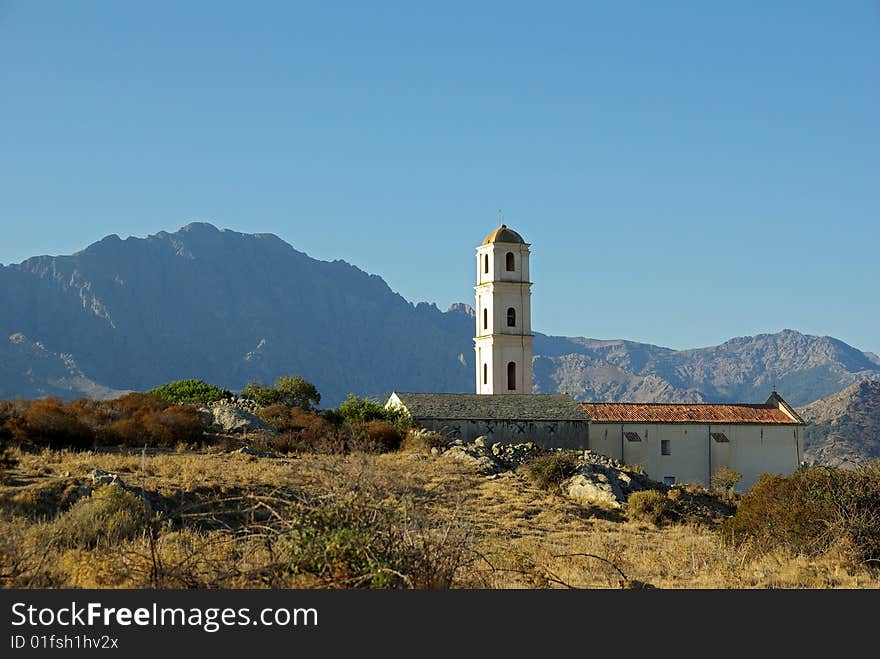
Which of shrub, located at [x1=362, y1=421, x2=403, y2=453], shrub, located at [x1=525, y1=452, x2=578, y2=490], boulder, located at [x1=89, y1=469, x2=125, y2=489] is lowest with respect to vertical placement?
shrub, located at [x1=525, y1=452, x2=578, y2=490]

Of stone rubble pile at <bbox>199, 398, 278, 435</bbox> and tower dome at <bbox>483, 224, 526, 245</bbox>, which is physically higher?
tower dome at <bbox>483, 224, 526, 245</bbox>

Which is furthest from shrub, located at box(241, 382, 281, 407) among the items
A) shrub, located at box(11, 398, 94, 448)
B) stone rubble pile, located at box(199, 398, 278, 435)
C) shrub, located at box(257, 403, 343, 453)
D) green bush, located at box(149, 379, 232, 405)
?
shrub, located at box(11, 398, 94, 448)

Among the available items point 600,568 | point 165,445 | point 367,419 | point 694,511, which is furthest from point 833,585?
point 367,419

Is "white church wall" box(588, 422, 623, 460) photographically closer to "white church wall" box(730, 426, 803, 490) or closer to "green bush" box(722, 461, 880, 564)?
"white church wall" box(730, 426, 803, 490)

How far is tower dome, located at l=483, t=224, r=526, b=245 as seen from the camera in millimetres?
70062

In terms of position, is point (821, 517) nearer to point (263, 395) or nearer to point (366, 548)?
point (366, 548)

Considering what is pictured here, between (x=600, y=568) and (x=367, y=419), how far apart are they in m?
36.3

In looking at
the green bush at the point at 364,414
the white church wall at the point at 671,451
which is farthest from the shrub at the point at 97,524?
the white church wall at the point at 671,451

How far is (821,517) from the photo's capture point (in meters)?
19.3

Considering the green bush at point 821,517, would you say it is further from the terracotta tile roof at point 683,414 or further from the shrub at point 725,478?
the terracotta tile roof at point 683,414

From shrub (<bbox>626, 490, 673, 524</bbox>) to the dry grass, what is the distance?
8.74 feet

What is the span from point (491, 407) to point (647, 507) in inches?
845

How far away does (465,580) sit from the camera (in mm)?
12070

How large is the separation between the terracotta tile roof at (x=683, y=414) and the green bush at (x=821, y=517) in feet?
109
